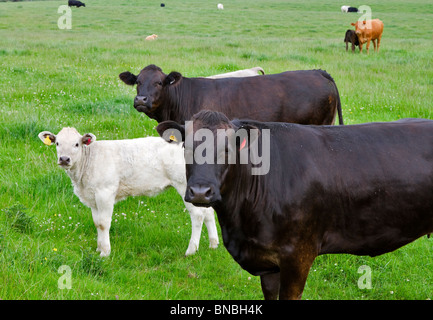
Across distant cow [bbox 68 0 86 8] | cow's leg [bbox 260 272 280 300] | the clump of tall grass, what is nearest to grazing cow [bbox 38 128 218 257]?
the clump of tall grass

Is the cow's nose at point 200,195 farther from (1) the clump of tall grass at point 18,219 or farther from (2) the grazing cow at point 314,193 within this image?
(1) the clump of tall grass at point 18,219

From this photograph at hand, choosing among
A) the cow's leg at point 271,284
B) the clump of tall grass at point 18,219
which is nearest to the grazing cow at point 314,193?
the cow's leg at point 271,284

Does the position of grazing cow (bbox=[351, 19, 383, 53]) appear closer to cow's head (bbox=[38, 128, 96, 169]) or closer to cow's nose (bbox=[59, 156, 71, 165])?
cow's head (bbox=[38, 128, 96, 169])

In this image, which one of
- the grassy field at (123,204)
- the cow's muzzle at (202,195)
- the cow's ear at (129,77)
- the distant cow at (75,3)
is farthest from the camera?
the distant cow at (75,3)

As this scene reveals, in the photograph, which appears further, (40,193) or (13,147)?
(13,147)

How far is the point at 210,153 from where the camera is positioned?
3.46 m

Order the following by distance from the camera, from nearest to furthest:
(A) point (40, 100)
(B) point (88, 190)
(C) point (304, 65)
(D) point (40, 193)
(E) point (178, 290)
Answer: (E) point (178, 290) → (B) point (88, 190) → (D) point (40, 193) → (A) point (40, 100) → (C) point (304, 65)

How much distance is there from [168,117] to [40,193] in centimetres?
230

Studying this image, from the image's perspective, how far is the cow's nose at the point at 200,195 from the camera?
10.7 feet

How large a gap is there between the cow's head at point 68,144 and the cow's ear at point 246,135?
2.40 meters

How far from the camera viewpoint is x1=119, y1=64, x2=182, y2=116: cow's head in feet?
23.8

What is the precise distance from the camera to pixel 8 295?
3752 mm

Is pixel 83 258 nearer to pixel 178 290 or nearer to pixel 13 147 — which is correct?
pixel 178 290

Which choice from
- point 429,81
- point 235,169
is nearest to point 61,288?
point 235,169
